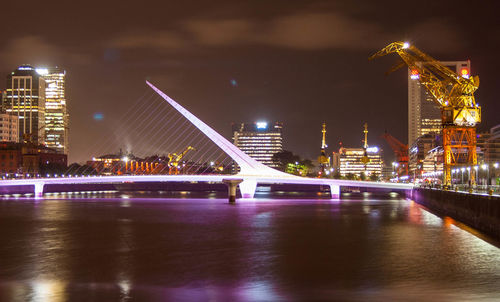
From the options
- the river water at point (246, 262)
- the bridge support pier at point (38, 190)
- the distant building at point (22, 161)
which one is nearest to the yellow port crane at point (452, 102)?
the river water at point (246, 262)

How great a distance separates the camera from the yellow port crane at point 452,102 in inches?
2378

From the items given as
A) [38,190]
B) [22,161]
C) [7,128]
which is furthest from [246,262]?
[7,128]

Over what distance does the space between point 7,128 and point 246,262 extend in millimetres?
168705

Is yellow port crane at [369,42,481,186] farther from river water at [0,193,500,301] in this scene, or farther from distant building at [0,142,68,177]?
distant building at [0,142,68,177]

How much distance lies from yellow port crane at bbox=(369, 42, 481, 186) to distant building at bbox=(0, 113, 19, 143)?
13892 cm

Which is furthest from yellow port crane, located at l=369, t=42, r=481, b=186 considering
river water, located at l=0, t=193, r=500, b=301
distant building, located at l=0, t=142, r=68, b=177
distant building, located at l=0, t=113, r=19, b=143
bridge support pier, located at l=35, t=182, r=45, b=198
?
distant building, located at l=0, t=113, r=19, b=143

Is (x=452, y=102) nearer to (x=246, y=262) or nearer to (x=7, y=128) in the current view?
(x=246, y=262)

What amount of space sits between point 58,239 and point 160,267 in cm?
1143

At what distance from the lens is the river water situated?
1745 centimetres

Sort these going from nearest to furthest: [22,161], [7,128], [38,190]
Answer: [38,190] < [22,161] < [7,128]

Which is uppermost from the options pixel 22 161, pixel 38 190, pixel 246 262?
pixel 22 161

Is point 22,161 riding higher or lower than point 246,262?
higher

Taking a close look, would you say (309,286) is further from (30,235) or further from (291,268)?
(30,235)

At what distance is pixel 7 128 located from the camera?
583ft
